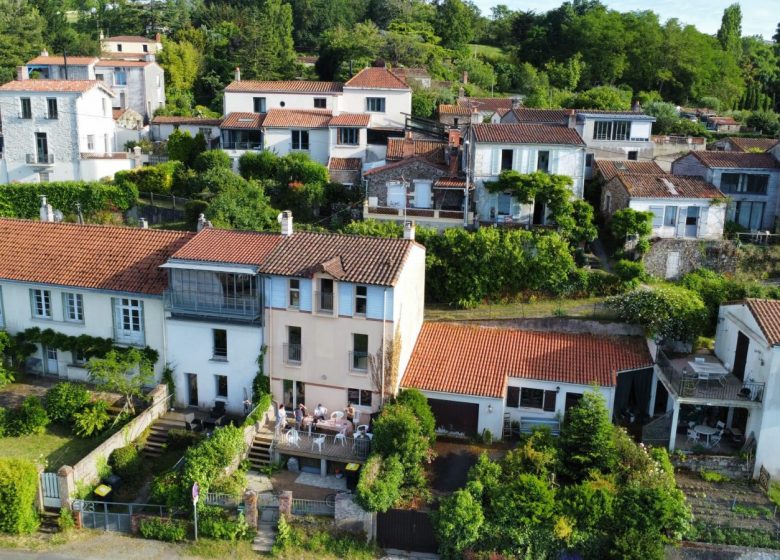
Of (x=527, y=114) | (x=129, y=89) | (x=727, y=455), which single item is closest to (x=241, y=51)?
(x=129, y=89)

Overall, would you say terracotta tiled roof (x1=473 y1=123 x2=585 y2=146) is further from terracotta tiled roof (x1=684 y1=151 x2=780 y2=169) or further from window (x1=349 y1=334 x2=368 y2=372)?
window (x1=349 y1=334 x2=368 y2=372)

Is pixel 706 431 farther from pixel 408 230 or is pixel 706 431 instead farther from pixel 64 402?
pixel 64 402

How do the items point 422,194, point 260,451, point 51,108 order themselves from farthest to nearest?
point 51,108 < point 422,194 < point 260,451

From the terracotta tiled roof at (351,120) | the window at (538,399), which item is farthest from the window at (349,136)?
the window at (538,399)

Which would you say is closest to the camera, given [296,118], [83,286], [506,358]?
[506,358]

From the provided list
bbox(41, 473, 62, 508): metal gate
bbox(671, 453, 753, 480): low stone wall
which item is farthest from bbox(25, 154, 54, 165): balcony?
bbox(671, 453, 753, 480): low stone wall

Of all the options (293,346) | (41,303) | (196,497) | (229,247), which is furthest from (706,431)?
(41,303)
